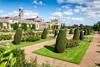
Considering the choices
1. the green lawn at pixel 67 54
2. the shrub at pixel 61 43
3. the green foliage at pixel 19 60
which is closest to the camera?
the green foliage at pixel 19 60

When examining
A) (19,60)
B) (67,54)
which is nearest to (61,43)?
(67,54)

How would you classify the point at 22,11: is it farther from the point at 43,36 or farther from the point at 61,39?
the point at 61,39

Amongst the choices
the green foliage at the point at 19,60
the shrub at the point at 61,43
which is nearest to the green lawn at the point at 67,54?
the shrub at the point at 61,43

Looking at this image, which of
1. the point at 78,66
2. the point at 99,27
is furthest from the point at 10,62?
the point at 99,27

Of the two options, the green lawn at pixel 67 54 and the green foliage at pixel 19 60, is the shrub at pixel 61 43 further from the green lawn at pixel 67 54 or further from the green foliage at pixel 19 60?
the green foliage at pixel 19 60

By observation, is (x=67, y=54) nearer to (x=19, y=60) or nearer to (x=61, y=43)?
(x=61, y=43)

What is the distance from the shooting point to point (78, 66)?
1297 centimetres

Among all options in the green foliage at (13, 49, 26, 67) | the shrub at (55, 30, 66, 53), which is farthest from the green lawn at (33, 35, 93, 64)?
the green foliage at (13, 49, 26, 67)

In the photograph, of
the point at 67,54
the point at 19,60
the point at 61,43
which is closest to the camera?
the point at 19,60

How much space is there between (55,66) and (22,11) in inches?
2767

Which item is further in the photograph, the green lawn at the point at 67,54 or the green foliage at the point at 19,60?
the green lawn at the point at 67,54

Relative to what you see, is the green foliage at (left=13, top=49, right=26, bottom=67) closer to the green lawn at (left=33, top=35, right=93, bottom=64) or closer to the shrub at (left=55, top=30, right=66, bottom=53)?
the green lawn at (left=33, top=35, right=93, bottom=64)

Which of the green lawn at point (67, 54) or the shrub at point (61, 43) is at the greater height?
the shrub at point (61, 43)

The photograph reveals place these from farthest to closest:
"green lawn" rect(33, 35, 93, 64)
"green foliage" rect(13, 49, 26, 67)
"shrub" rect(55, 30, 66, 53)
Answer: "shrub" rect(55, 30, 66, 53), "green lawn" rect(33, 35, 93, 64), "green foliage" rect(13, 49, 26, 67)
